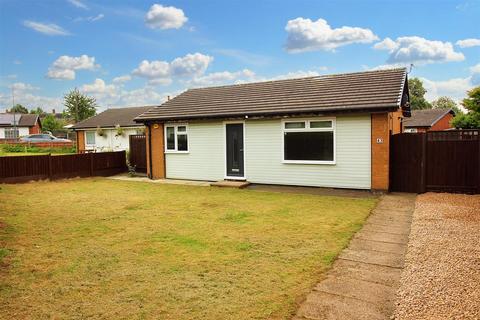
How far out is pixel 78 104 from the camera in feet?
185

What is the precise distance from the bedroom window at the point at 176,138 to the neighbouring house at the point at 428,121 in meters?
26.2

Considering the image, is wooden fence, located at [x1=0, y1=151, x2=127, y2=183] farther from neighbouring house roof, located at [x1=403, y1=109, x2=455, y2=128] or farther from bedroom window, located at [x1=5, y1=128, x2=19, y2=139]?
bedroom window, located at [x1=5, y1=128, x2=19, y2=139]

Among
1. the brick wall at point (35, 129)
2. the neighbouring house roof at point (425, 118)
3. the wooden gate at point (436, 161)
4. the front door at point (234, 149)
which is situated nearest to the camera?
the wooden gate at point (436, 161)

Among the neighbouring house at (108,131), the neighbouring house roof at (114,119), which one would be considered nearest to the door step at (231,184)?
the neighbouring house at (108,131)

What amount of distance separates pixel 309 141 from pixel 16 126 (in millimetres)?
54260

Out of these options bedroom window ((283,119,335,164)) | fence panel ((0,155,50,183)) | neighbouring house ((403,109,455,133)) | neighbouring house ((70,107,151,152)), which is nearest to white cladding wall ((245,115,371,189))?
bedroom window ((283,119,335,164))

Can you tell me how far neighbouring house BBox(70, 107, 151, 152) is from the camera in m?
30.2

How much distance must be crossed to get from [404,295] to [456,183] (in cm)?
794

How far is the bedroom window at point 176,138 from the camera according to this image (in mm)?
14737

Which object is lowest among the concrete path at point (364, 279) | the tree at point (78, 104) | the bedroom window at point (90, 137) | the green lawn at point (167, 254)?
the concrete path at point (364, 279)

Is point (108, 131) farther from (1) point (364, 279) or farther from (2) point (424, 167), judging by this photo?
(1) point (364, 279)

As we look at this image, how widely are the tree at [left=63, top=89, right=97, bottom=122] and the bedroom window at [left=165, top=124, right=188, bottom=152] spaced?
47152 mm

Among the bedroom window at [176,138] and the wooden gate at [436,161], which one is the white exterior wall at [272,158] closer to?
the bedroom window at [176,138]

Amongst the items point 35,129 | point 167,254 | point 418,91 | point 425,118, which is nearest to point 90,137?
point 35,129
